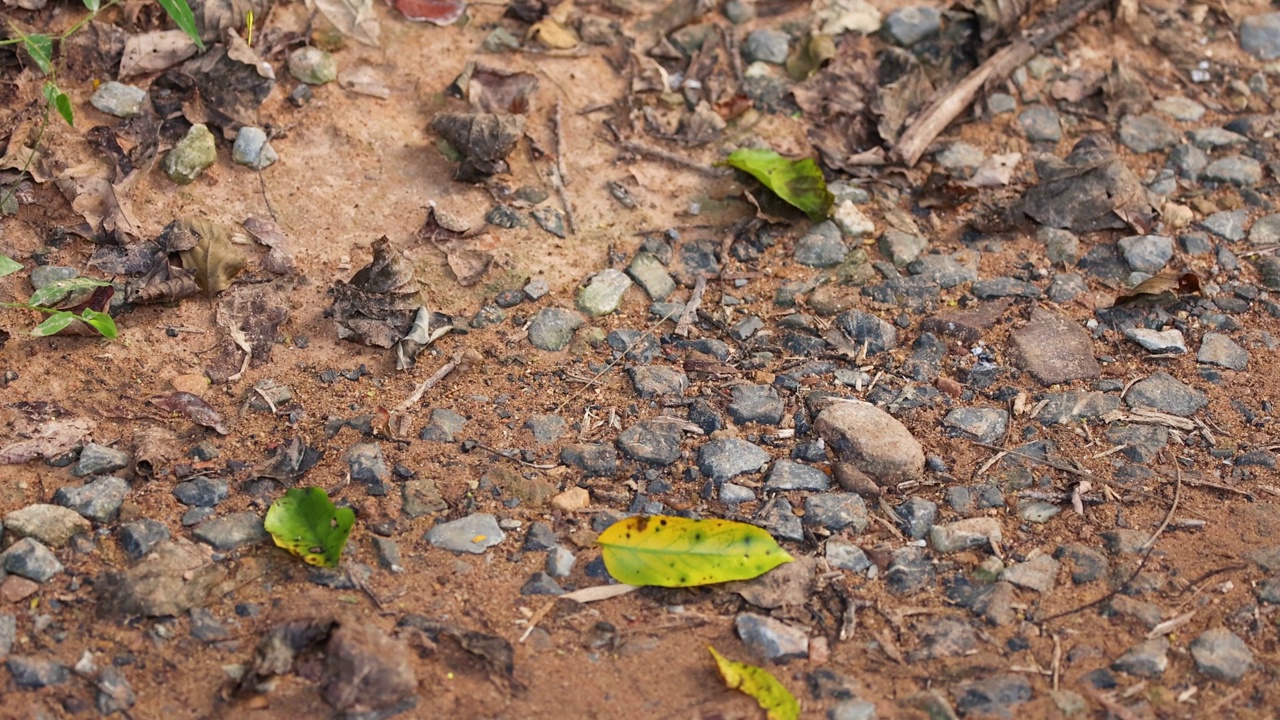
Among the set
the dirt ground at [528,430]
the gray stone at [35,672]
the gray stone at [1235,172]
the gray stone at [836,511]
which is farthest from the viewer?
the gray stone at [1235,172]

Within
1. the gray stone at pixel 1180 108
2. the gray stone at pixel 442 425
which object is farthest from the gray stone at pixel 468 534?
the gray stone at pixel 1180 108

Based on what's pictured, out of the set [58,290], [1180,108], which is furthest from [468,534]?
[1180,108]

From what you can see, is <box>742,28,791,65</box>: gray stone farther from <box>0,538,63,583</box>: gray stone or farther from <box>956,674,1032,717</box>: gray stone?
<box>0,538,63,583</box>: gray stone

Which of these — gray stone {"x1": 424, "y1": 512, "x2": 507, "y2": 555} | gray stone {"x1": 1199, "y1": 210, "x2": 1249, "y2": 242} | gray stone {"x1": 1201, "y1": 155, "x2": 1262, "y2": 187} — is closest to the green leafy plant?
gray stone {"x1": 424, "y1": 512, "x2": 507, "y2": 555}

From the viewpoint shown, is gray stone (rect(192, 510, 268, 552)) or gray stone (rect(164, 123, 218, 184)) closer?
gray stone (rect(192, 510, 268, 552))

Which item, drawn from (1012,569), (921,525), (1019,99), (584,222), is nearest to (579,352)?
(584,222)

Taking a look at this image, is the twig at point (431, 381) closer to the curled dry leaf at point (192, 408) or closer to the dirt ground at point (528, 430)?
the dirt ground at point (528, 430)
